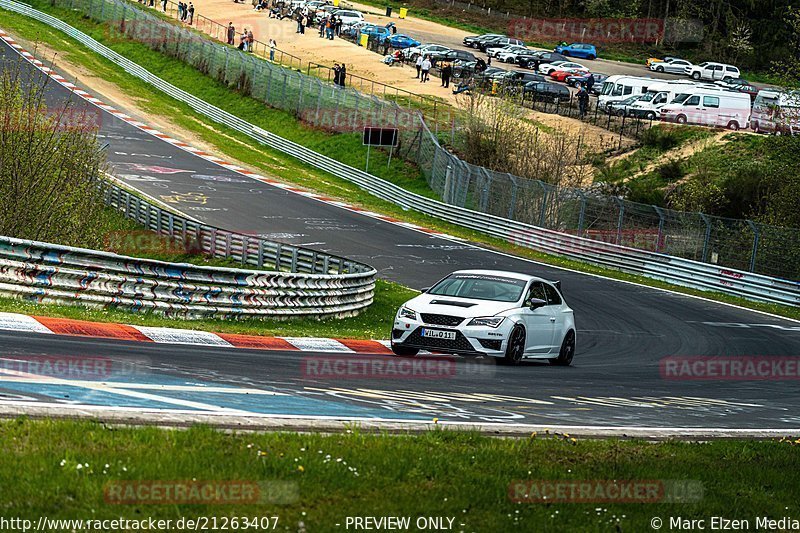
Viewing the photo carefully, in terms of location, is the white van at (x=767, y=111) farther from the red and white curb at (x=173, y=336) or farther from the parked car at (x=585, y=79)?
the red and white curb at (x=173, y=336)

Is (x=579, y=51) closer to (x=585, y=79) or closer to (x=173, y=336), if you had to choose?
(x=585, y=79)

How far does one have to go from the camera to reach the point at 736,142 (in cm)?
5397

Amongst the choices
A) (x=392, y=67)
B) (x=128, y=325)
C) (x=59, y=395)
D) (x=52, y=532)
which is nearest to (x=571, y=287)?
(x=128, y=325)

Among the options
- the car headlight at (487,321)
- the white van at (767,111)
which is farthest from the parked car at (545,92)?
the car headlight at (487,321)

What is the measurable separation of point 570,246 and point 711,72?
161 ft

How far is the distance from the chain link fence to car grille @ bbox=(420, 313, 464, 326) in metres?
18.1

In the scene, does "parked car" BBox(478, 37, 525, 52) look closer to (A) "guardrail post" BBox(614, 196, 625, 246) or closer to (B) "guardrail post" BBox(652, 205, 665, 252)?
(A) "guardrail post" BBox(614, 196, 625, 246)

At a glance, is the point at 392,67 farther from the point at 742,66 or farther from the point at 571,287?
the point at 571,287

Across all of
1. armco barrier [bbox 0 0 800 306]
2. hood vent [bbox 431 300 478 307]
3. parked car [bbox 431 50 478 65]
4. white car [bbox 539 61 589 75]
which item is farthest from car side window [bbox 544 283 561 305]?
white car [bbox 539 61 589 75]

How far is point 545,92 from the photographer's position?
63.5m

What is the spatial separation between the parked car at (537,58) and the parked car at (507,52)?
0.58 meters

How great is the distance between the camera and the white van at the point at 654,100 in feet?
197

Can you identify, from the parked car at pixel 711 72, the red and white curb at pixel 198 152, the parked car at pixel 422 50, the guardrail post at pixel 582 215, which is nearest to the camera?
the guardrail post at pixel 582 215

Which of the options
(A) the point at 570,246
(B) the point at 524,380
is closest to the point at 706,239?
(A) the point at 570,246
